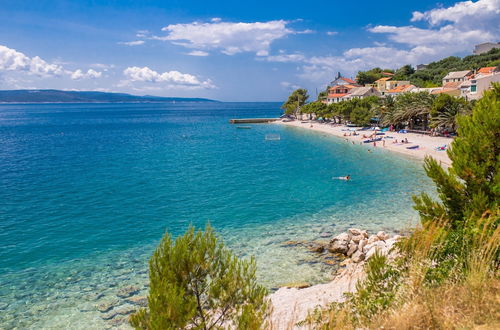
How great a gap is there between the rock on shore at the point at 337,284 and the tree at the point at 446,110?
1787 inches

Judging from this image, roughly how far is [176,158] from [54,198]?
25.9 m

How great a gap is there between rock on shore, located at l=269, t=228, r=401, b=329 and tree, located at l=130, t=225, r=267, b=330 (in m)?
2.45

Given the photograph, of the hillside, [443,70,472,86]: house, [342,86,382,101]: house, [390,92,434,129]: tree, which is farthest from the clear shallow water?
the hillside

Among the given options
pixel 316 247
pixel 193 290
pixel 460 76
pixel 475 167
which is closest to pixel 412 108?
pixel 460 76

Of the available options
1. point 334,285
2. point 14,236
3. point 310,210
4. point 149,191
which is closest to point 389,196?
point 310,210

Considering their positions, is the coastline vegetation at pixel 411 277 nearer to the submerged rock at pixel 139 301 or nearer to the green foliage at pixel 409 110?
the submerged rock at pixel 139 301

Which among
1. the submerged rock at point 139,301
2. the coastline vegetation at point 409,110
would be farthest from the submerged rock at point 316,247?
the coastline vegetation at point 409,110

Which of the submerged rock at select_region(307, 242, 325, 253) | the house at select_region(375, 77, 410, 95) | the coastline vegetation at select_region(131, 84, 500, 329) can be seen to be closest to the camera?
the coastline vegetation at select_region(131, 84, 500, 329)

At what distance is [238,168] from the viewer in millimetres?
48812

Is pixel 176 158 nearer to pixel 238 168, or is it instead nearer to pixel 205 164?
pixel 205 164

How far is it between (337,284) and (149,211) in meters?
19.4

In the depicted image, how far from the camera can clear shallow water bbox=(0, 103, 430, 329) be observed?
709 inches

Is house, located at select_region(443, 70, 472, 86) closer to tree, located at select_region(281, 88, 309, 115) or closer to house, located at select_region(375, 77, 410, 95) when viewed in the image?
house, located at select_region(375, 77, 410, 95)

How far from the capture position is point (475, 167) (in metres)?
11.9
